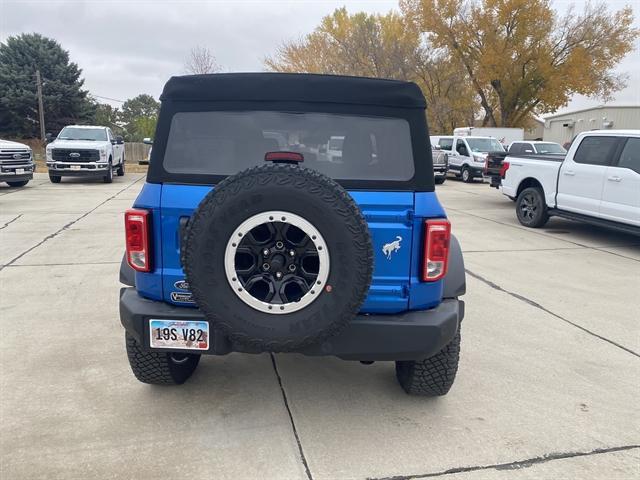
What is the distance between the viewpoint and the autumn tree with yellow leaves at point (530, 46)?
3338 centimetres

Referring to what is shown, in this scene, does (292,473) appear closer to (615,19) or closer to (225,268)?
(225,268)

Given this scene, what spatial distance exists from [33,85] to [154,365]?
38839 mm

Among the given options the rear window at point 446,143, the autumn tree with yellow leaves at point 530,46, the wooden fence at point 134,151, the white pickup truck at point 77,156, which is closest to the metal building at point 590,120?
the autumn tree with yellow leaves at point 530,46

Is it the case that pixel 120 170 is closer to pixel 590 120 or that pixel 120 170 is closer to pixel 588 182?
pixel 588 182

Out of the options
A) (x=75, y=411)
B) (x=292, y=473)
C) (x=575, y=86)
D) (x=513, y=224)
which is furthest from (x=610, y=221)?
(x=575, y=86)

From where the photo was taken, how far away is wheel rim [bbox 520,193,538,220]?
9750 millimetres

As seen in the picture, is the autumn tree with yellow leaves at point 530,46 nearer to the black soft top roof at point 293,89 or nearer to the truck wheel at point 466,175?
the truck wheel at point 466,175

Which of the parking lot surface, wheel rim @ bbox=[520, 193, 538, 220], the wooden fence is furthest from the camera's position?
the wooden fence

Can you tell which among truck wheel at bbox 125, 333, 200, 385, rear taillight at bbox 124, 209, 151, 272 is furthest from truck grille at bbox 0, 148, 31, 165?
rear taillight at bbox 124, 209, 151, 272

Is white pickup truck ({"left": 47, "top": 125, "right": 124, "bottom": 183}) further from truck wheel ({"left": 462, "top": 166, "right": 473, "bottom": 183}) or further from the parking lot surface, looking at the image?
truck wheel ({"left": 462, "top": 166, "right": 473, "bottom": 183})

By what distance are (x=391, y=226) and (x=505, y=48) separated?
36173 mm

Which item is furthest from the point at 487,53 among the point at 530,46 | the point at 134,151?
the point at 134,151

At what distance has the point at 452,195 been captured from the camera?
608 inches

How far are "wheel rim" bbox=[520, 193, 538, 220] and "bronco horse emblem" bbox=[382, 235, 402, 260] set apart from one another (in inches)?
312
